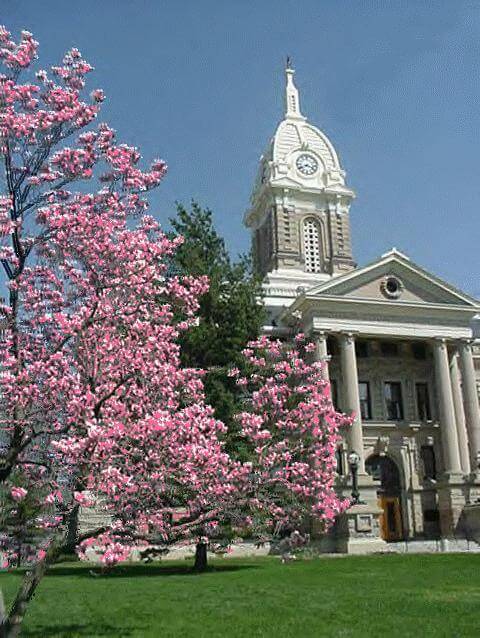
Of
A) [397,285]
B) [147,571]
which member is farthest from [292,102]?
[147,571]

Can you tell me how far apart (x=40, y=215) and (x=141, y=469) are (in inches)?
144

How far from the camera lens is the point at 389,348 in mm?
43719

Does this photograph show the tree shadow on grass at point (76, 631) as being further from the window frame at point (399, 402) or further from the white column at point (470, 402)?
the window frame at point (399, 402)

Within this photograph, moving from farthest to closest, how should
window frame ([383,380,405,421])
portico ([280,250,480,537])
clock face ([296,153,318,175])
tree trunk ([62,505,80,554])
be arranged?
clock face ([296,153,318,175])
window frame ([383,380,405,421])
portico ([280,250,480,537])
tree trunk ([62,505,80,554])

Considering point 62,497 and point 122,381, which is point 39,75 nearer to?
point 122,381

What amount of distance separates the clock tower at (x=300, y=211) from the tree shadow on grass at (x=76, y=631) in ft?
126

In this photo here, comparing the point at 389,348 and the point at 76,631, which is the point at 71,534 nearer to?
the point at 76,631

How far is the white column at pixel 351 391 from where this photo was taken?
37.5m

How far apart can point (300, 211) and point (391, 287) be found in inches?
535

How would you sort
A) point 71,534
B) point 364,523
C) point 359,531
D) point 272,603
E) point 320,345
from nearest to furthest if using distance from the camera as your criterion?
point 71,534, point 272,603, point 359,531, point 364,523, point 320,345

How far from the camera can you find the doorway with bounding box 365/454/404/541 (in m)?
40.1

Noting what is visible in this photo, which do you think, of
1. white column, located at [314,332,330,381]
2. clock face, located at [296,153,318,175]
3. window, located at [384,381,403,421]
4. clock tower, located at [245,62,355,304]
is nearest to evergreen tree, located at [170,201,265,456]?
white column, located at [314,332,330,381]

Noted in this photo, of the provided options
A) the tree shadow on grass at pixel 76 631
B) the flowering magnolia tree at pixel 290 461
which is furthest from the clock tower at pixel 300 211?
the tree shadow on grass at pixel 76 631

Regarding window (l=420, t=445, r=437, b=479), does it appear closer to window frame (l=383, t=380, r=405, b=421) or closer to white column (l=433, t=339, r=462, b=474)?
window frame (l=383, t=380, r=405, b=421)
